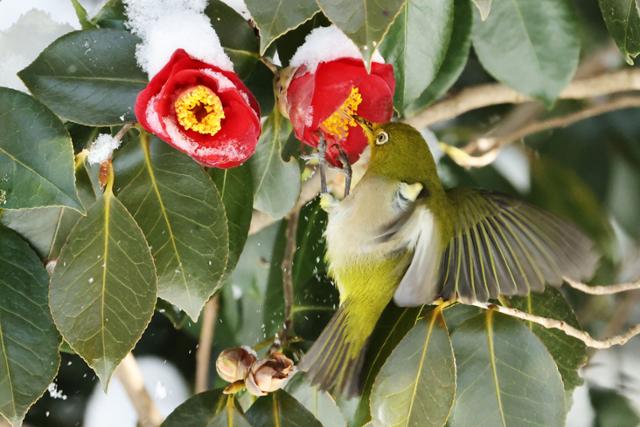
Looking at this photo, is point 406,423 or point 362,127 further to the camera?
point 362,127

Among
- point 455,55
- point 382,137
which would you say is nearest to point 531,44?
point 455,55

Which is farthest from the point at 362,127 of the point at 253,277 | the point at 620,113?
the point at 620,113

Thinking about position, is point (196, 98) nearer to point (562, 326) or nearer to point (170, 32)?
point (170, 32)

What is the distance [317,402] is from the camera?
1.21 m

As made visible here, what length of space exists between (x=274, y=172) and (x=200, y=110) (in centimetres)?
23

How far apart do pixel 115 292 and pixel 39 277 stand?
0.10 m

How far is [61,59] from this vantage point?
0.99 meters

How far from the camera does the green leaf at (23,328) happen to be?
98cm

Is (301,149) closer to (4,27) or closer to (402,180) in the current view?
(402,180)

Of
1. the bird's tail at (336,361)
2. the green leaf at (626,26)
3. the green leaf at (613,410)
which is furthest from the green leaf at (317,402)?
the green leaf at (613,410)


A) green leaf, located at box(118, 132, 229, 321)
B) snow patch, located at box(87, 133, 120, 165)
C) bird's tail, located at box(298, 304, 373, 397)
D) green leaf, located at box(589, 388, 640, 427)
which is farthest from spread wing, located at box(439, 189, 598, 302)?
green leaf, located at box(589, 388, 640, 427)

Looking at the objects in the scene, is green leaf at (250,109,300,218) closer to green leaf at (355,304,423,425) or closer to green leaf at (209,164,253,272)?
green leaf at (209,164,253,272)

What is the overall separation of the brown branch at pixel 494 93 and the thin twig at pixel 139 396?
589mm

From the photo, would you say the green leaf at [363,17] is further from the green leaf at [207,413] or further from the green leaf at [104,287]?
the green leaf at [207,413]
